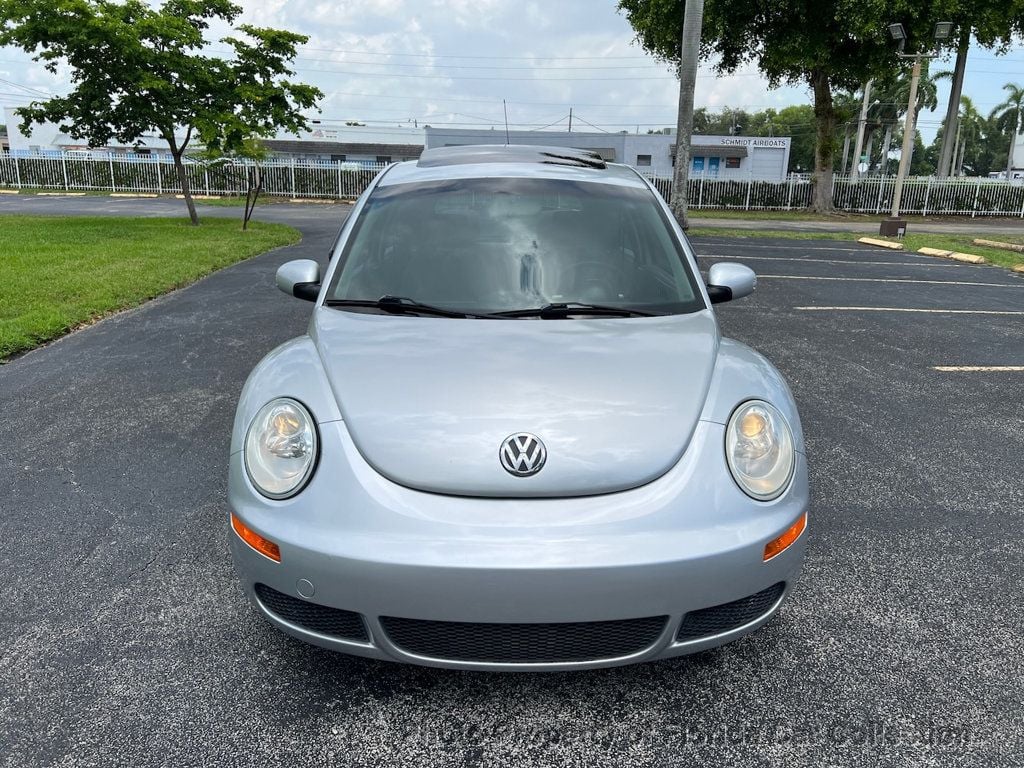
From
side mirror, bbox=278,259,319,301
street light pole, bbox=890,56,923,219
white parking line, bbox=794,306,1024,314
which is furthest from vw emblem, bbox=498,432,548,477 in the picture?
street light pole, bbox=890,56,923,219

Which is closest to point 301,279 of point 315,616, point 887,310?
point 315,616

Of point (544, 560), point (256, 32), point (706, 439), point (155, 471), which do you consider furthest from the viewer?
point (256, 32)

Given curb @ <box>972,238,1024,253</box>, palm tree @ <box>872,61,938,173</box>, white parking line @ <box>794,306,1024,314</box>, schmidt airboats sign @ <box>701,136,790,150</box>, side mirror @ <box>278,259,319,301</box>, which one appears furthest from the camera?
palm tree @ <box>872,61,938,173</box>

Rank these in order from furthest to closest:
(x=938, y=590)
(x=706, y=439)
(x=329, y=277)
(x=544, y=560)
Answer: (x=329, y=277)
(x=938, y=590)
(x=706, y=439)
(x=544, y=560)

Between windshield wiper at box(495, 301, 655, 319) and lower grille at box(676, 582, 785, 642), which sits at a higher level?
windshield wiper at box(495, 301, 655, 319)

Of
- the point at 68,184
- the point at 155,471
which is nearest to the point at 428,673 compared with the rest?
the point at 155,471

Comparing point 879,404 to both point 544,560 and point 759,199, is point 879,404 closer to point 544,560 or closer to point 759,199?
point 544,560

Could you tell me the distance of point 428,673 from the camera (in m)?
2.27

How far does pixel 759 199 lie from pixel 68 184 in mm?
34458

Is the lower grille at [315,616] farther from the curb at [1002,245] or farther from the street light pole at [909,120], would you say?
the street light pole at [909,120]

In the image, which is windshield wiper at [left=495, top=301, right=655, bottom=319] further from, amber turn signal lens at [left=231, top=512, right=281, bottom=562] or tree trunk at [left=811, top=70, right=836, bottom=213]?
tree trunk at [left=811, top=70, right=836, bottom=213]

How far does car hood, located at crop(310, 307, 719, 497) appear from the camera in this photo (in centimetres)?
195

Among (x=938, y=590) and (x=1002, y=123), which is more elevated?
(x=1002, y=123)

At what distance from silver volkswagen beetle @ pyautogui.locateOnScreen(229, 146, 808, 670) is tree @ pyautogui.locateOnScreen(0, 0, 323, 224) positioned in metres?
17.1
